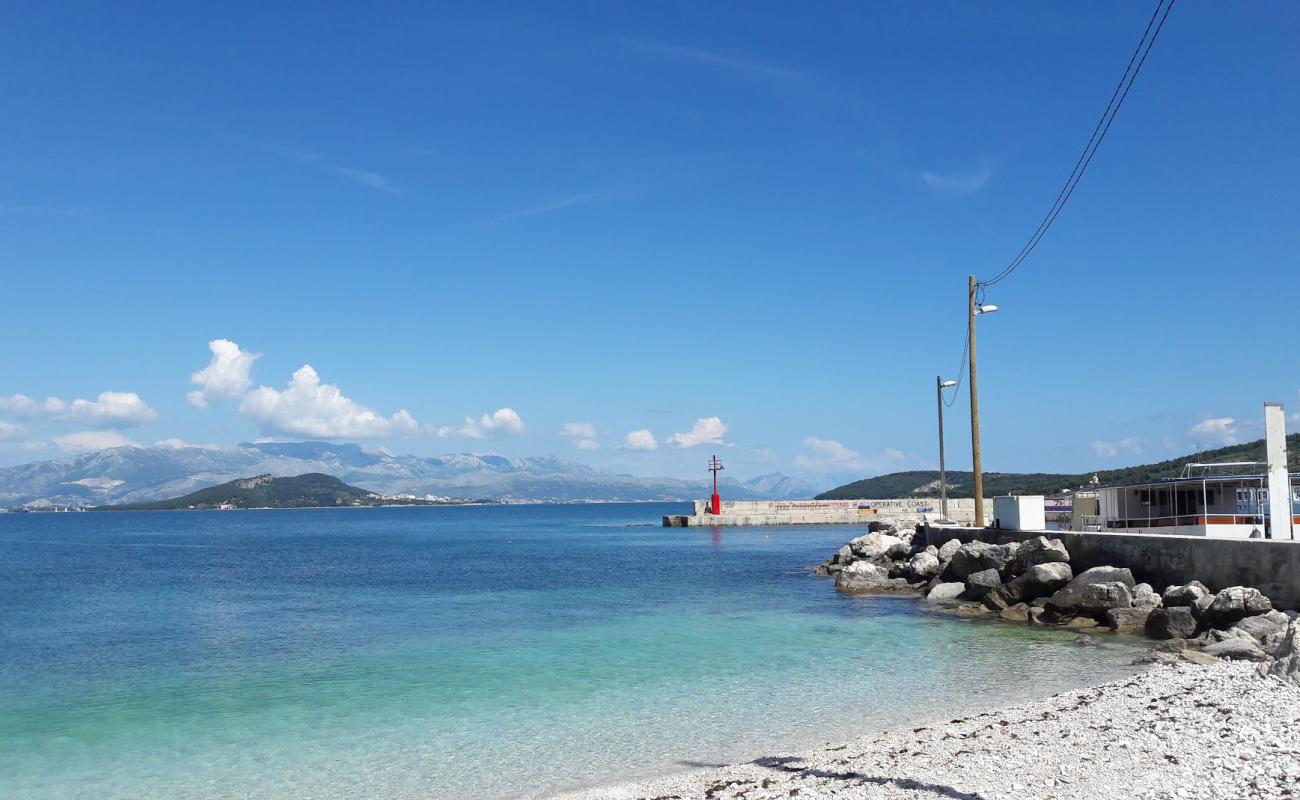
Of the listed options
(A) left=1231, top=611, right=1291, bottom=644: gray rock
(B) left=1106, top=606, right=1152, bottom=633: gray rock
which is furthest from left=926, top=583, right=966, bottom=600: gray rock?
(A) left=1231, top=611, right=1291, bottom=644: gray rock

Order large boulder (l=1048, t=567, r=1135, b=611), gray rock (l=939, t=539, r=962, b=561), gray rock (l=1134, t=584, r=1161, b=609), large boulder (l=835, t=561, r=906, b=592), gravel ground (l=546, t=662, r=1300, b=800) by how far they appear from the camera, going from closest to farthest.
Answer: gravel ground (l=546, t=662, r=1300, b=800) < gray rock (l=1134, t=584, r=1161, b=609) < large boulder (l=1048, t=567, r=1135, b=611) < gray rock (l=939, t=539, r=962, b=561) < large boulder (l=835, t=561, r=906, b=592)

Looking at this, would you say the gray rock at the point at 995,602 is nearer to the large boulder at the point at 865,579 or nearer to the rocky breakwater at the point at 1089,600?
the rocky breakwater at the point at 1089,600

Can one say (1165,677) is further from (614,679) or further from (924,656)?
(614,679)

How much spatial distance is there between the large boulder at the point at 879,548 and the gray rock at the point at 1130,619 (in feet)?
54.6

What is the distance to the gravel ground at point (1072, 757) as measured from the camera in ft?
31.1

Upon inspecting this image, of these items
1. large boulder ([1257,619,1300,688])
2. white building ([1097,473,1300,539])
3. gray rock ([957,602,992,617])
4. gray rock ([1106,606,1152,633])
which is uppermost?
white building ([1097,473,1300,539])

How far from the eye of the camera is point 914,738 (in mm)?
12953

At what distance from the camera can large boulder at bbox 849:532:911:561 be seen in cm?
3881

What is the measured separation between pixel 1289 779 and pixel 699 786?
6.30 meters

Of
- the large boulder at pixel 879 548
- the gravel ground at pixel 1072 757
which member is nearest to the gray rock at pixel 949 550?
the large boulder at pixel 879 548

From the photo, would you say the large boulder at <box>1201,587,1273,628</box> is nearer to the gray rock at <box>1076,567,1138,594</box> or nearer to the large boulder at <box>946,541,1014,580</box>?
the gray rock at <box>1076,567,1138,594</box>

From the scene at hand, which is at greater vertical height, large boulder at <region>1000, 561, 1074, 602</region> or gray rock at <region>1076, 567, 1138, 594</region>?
gray rock at <region>1076, 567, 1138, 594</region>

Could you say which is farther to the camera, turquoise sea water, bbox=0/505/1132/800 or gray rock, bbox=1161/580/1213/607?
gray rock, bbox=1161/580/1213/607

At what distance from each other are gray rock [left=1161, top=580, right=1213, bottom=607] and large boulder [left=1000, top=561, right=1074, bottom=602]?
3.56 m
